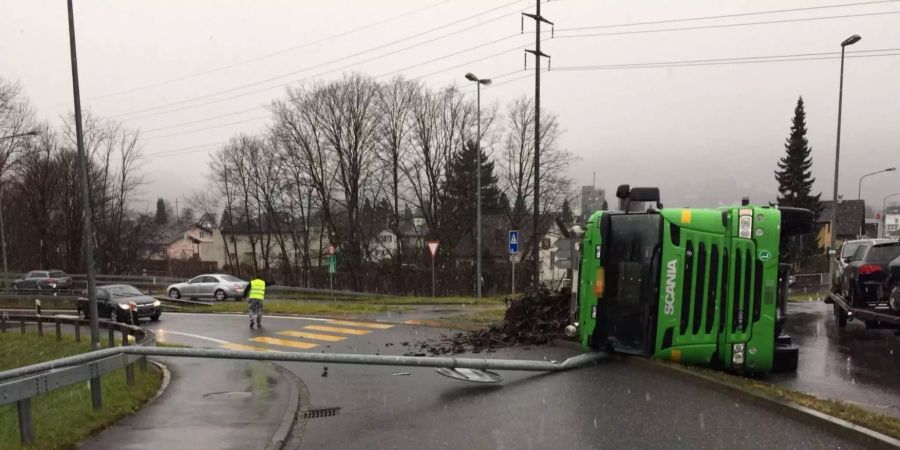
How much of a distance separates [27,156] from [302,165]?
A: 847 inches

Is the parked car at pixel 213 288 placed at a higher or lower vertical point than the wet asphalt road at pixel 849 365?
lower

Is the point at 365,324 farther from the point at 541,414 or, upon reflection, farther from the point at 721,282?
the point at 721,282

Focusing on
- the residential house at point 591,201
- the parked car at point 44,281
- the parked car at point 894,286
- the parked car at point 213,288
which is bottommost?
the parked car at point 44,281

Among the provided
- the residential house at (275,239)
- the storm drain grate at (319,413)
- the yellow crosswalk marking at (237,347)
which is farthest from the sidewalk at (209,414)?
the residential house at (275,239)

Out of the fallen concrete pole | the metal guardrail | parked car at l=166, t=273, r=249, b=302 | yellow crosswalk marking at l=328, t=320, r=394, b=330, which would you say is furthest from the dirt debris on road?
parked car at l=166, t=273, r=249, b=302

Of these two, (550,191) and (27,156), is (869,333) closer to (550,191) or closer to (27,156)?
(550,191)

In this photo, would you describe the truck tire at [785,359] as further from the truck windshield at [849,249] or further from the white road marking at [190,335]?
the white road marking at [190,335]

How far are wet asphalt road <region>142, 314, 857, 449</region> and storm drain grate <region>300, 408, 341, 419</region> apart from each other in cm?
11

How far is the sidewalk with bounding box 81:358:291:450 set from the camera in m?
5.99

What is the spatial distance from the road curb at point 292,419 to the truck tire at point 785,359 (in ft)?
21.3

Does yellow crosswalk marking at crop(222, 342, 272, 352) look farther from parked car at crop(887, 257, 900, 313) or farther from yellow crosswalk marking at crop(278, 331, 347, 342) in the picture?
parked car at crop(887, 257, 900, 313)

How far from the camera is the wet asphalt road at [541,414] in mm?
5758

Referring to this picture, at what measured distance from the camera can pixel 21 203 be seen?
51781 mm

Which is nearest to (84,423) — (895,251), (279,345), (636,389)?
(636,389)
